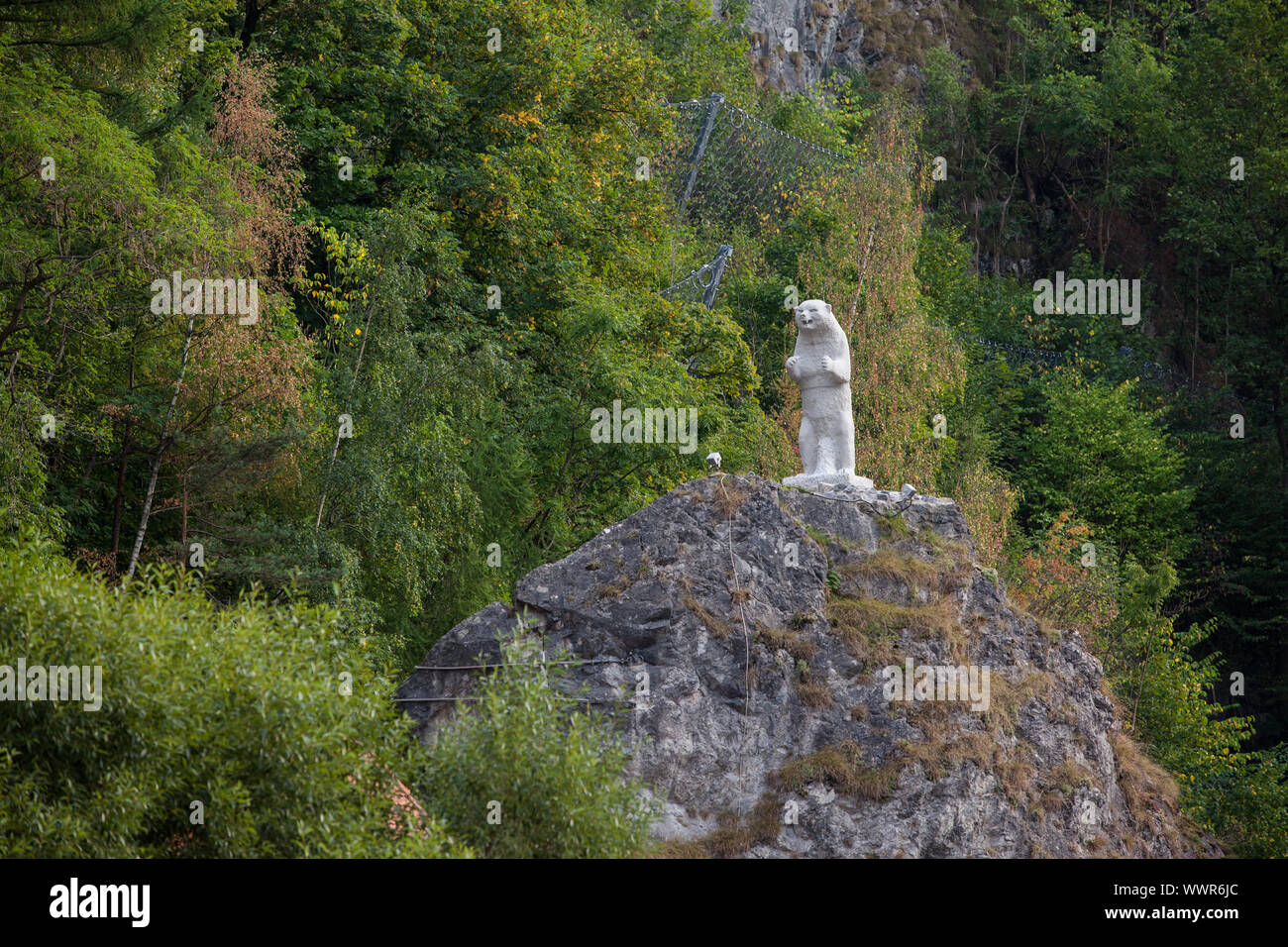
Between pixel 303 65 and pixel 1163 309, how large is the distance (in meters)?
32.6

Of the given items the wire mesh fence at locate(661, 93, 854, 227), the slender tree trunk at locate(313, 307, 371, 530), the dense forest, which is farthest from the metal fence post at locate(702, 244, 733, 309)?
the slender tree trunk at locate(313, 307, 371, 530)

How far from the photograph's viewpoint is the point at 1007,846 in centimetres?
1769

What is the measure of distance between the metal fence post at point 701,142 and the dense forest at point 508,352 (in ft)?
1.51

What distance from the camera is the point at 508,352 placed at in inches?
1070

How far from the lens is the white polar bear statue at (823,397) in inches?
778

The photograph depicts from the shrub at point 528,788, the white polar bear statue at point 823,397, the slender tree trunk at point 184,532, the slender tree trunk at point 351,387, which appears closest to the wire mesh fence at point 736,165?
the slender tree trunk at point 351,387

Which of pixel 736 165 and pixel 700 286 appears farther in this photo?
pixel 736 165

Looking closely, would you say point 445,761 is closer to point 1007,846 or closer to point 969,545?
point 1007,846

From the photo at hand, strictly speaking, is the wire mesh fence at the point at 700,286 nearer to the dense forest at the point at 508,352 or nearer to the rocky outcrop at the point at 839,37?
the dense forest at the point at 508,352

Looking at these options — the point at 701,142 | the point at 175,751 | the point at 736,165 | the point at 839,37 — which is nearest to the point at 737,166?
the point at 736,165

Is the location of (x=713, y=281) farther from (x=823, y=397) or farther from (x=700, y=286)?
(x=823, y=397)

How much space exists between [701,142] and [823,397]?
820 inches

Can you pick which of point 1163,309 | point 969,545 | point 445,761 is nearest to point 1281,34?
point 1163,309

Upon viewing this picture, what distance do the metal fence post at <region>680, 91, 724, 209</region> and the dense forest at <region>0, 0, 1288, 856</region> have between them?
461mm
